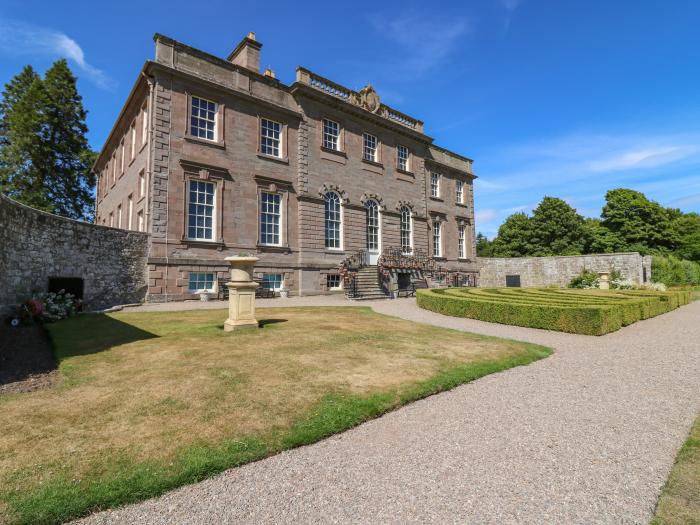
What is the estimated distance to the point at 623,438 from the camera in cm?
400

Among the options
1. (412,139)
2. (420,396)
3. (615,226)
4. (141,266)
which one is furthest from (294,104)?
(615,226)

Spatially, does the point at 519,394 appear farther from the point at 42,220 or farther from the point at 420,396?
the point at 42,220

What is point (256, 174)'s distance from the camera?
19328 mm

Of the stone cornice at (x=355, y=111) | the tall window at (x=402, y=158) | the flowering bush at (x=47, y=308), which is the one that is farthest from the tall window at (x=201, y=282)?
the tall window at (x=402, y=158)

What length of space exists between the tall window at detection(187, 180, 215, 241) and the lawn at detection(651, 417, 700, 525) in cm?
1756

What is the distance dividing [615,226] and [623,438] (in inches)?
2107

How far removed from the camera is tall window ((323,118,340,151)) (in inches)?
901

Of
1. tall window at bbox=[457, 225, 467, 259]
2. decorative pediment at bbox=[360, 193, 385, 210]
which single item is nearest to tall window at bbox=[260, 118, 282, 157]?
decorative pediment at bbox=[360, 193, 385, 210]

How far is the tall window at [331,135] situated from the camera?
22891 mm

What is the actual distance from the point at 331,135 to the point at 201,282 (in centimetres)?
1235

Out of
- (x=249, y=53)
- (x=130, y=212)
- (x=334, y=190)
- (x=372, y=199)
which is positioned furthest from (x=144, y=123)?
(x=372, y=199)

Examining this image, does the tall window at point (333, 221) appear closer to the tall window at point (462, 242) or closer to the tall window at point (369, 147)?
the tall window at point (369, 147)

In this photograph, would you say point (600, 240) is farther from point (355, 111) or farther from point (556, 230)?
point (355, 111)

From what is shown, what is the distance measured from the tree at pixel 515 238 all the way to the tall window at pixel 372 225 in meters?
29.7
